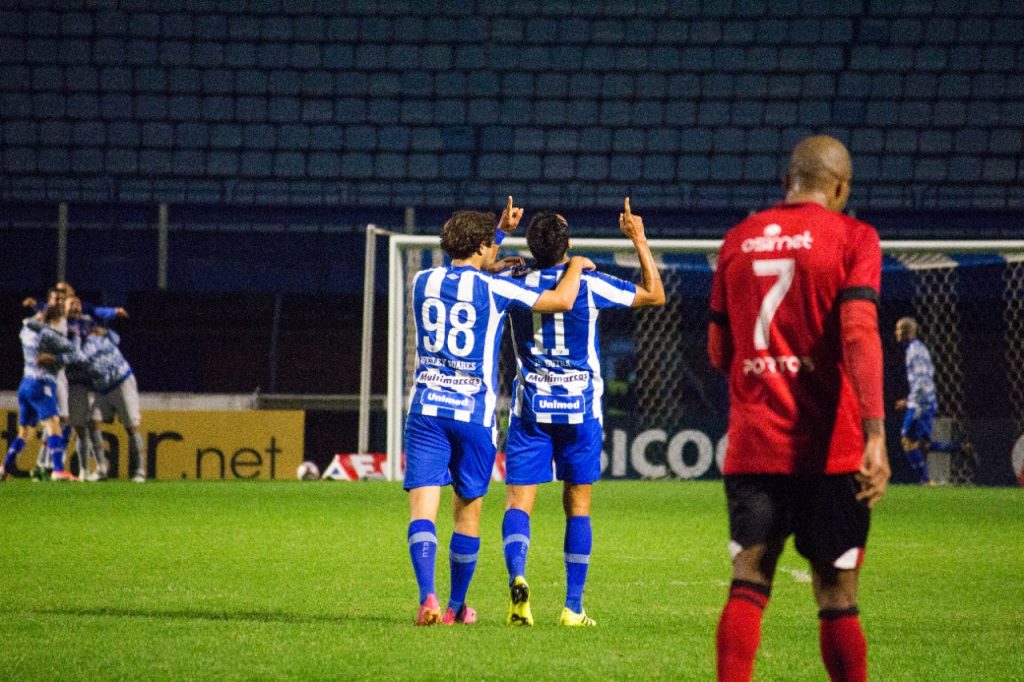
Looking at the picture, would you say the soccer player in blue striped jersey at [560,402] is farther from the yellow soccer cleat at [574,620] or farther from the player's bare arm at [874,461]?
the player's bare arm at [874,461]

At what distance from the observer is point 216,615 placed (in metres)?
6.43

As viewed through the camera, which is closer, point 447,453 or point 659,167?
point 447,453

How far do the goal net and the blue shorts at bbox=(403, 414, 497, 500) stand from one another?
357 inches

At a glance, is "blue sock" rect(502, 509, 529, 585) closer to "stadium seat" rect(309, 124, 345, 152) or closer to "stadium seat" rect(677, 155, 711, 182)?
"stadium seat" rect(677, 155, 711, 182)

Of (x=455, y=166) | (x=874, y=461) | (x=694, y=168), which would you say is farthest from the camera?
(x=694, y=168)

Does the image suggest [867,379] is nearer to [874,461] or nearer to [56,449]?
[874,461]

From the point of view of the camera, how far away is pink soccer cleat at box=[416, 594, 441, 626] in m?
6.08

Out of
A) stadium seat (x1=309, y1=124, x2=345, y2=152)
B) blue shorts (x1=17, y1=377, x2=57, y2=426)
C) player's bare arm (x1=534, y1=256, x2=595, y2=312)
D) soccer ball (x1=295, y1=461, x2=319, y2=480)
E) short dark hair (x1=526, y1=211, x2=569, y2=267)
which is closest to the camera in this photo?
player's bare arm (x1=534, y1=256, x2=595, y2=312)

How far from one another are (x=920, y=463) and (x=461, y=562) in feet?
36.3

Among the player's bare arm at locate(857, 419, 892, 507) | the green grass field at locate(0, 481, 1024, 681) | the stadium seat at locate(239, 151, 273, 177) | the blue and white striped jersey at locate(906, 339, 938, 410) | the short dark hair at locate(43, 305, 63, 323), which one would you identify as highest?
the stadium seat at locate(239, 151, 273, 177)

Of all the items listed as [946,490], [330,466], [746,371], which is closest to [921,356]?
[946,490]

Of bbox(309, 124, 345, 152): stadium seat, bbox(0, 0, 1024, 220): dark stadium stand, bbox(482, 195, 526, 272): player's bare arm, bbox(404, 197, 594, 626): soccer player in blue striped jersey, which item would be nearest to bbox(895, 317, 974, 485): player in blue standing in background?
bbox(0, 0, 1024, 220): dark stadium stand

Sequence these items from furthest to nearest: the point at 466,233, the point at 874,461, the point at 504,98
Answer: the point at 504,98 < the point at 466,233 < the point at 874,461

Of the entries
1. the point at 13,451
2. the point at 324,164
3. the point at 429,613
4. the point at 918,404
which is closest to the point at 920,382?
the point at 918,404
